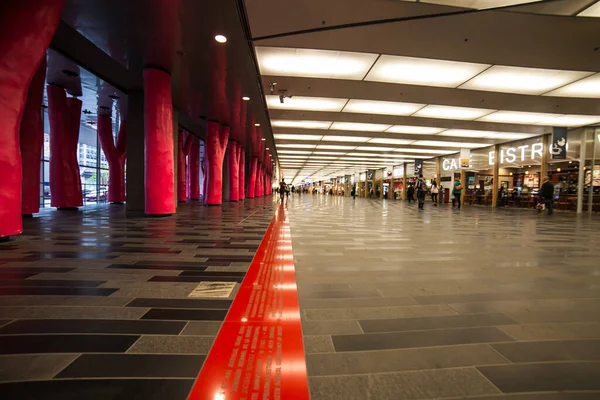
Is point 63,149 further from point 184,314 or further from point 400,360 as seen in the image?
point 400,360

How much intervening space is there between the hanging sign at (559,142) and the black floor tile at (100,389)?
74.5 ft

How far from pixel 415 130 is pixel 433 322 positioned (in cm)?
1856

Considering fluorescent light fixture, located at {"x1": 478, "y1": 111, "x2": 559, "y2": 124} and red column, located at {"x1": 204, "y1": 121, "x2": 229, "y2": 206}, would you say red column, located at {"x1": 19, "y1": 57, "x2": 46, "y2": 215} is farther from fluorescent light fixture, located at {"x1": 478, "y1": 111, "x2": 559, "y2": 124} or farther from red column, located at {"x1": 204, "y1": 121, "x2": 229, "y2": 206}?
fluorescent light fixture, located at {"x1": 478, "y1": 111, "x2": 559, "y2": 124}

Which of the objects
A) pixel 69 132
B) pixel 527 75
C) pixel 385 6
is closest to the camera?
pixel 385 6

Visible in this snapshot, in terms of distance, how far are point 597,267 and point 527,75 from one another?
325 inches

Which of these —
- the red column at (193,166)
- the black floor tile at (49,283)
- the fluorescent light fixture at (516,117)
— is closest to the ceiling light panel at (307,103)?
the fluorescent light fixture at (516,117)

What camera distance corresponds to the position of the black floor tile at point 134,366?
60.7 inches

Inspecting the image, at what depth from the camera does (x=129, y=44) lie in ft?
24.5

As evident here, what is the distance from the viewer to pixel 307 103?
531 inches

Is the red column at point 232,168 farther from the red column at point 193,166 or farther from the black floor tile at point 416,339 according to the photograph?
the black floor tile at point 416,339

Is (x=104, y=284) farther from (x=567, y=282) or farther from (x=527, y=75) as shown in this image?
(x=527, y=75)

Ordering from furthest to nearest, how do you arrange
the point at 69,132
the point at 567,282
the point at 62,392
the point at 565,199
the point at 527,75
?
the point at 565,199
the point at 69,132
the point at 527,75
the point at 567,282
the point at 62,392

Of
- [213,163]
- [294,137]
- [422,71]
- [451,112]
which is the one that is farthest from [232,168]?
[422,71]

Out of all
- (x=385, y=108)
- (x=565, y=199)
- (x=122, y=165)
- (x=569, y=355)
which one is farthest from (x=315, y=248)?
(x=565, y=199)
